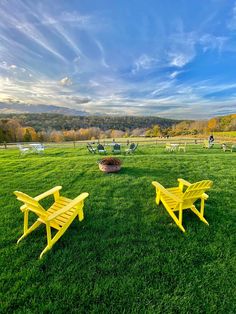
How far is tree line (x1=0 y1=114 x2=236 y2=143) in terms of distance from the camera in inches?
1843

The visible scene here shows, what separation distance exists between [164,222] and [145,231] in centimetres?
56

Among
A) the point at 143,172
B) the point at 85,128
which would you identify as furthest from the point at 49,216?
the point at 85,128

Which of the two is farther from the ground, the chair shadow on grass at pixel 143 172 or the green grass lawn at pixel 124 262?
the green grass lawn at pixel 124 262

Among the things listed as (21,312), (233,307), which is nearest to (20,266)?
(21,312)

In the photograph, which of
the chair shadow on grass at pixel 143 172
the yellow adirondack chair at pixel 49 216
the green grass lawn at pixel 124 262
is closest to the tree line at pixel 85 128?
the chair shadow on grass at pixel 143 172

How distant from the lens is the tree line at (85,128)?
46812 millimetres

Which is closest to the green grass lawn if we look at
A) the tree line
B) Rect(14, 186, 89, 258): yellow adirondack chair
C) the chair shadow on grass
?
Rect(14, 186, 89, 258): yellow adirondack chair

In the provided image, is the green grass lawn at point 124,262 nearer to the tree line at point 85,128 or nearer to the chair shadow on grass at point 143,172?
the chair shadow on grass at point 143,172

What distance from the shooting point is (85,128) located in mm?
65188

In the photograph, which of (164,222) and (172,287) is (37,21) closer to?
(164,222)

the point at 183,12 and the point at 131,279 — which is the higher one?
the point at 183,12

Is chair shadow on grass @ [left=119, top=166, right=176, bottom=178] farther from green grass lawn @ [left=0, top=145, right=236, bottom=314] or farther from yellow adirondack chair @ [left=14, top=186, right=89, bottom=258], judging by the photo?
yellow adirondack chair @ [left=14, top=186, right=89, bottom=258]

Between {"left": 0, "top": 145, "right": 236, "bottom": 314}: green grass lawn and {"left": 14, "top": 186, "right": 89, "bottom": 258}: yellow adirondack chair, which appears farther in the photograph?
{"left": 14, "top": 186, "right": 89, "bottom": 258}: yellow adirondack chair

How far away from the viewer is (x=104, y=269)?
271cm
